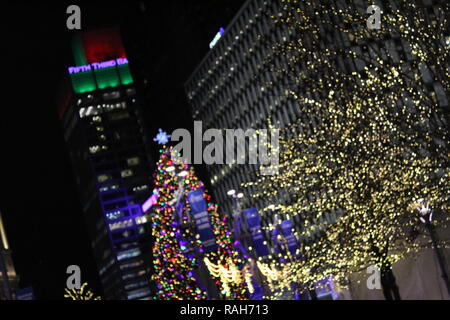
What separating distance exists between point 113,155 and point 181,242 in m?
156

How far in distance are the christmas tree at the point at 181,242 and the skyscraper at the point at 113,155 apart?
453 ft

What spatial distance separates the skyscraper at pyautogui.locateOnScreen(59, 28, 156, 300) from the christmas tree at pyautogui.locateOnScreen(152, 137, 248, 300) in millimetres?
138131

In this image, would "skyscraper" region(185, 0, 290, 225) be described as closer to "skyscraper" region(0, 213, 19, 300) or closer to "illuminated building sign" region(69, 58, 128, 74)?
"skyscraper" region(0, 213, 19, 300)

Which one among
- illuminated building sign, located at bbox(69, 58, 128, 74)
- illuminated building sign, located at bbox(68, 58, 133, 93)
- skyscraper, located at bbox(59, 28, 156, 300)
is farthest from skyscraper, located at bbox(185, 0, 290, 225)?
illuminated building sign, located at bbox(68, 58, 133, 93)

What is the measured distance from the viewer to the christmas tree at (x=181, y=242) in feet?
128

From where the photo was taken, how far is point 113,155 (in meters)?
194

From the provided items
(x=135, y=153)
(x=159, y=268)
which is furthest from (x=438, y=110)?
(x=135, y=153)

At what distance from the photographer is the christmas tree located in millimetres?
38875

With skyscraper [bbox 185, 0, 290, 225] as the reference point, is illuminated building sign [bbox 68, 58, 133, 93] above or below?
above

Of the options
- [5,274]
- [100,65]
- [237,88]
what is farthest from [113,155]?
[5,274]

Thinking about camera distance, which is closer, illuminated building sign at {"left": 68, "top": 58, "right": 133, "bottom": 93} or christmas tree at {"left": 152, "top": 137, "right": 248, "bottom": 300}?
christmas tree at {"left": 152, "top": 137, "right": 248, "bottom": 300}

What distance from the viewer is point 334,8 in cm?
1390

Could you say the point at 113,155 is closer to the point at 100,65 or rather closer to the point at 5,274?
→ the point at 100,65

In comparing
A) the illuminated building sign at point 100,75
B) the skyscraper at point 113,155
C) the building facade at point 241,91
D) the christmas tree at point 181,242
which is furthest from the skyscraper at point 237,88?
the illuminated building sign at point 100,75
